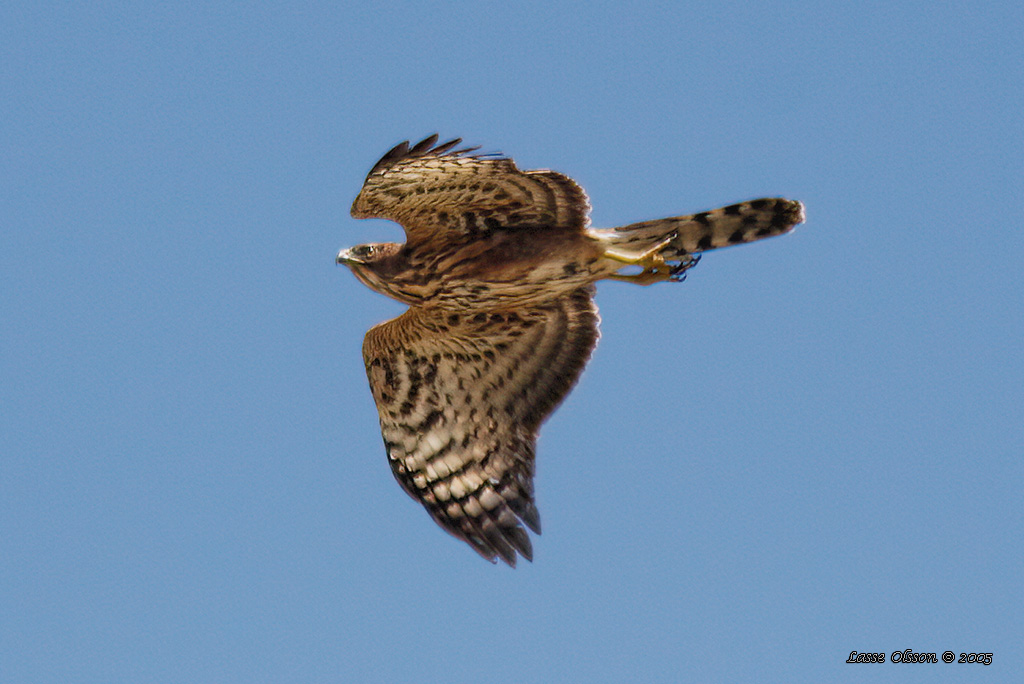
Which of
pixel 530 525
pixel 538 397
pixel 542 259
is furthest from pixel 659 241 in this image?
pixel 530 525

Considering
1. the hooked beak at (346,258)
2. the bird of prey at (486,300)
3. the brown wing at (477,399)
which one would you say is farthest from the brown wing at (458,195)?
the brown wing at (477,399)

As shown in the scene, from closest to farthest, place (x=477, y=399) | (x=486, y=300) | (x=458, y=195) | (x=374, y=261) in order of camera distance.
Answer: (x=458, y=195)
(x=374, y=261)
(x=486, y=300)
(x=477, y=399)

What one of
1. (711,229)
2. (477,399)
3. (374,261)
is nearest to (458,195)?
(374,261)

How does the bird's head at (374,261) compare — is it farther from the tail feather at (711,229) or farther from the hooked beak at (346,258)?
the tail feather at (711,229)

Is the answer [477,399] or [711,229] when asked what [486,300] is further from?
[711,229]

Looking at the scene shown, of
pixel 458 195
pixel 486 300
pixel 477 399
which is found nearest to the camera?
pixel 458 195

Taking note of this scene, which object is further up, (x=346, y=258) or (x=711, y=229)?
(x=346, y=258)

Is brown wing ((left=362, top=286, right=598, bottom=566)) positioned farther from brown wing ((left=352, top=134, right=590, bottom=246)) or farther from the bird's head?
brown wing ((left=352, top=134, right=590, bottom=246))

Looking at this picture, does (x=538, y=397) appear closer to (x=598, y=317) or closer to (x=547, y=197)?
(x=598, y=317)
